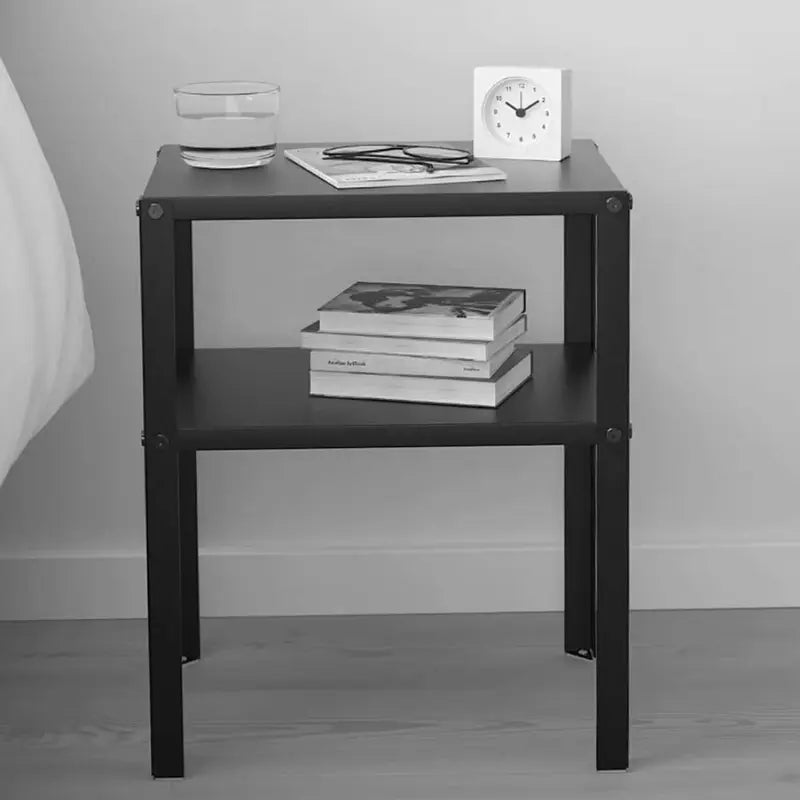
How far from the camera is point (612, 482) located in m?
1.48

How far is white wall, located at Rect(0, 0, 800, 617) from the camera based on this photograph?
184 cm

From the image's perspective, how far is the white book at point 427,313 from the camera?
5.00 feet

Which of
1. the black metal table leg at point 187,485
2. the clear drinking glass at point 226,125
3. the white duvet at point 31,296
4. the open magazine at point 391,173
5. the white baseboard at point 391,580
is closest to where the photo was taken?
the white duvet at point 31,296

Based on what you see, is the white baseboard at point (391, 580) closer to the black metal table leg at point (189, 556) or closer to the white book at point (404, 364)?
the black metal table leg at point (189, 556)

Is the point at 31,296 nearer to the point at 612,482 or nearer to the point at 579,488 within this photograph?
the point at 612,482

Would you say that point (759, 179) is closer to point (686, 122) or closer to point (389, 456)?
point (686, 122)

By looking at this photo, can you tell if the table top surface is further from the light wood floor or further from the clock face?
the light wood floor

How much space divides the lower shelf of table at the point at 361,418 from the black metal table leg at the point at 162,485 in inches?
1.2

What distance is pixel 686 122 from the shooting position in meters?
1.86

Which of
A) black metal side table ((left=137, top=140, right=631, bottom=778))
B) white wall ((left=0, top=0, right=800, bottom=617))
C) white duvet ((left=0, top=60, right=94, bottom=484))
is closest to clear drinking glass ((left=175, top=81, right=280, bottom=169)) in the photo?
black metal side table ((left=137, top=140, right=631, bottom=778))

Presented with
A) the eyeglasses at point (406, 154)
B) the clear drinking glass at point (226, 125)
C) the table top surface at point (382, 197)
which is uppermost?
the clear drinking glass at point (226, 125)

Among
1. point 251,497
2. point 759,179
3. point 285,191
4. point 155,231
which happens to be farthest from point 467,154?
point 251,497

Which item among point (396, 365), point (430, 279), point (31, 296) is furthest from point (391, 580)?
point (31, 296)

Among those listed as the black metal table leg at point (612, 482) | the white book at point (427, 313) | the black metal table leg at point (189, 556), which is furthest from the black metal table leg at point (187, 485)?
the black metal table leg at point (612, 482)
